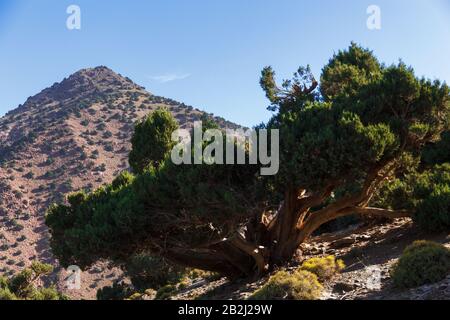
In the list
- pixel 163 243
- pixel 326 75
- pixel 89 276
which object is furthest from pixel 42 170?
pixel 163 243

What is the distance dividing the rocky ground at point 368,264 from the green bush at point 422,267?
28 centimetres

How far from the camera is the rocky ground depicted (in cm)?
900

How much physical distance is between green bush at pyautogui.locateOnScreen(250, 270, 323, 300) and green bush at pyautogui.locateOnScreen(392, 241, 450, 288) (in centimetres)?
173

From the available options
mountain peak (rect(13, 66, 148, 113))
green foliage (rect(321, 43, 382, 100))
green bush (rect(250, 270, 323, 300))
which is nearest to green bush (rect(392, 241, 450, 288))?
green bush (rect(250, 270, 323, 300))

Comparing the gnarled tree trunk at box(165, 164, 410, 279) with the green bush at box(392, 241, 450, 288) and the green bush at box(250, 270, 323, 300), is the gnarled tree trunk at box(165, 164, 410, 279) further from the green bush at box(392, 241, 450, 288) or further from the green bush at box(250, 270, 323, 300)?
the green bush at box(392, 241, 450, 288)

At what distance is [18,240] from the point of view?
5484cm

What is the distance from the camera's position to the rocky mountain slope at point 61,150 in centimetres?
5381

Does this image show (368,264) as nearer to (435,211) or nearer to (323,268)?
(323,268)

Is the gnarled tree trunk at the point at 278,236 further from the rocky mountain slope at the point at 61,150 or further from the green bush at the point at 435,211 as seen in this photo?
the rocky mountain slope at the point at 61,150

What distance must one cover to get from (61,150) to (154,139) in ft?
188

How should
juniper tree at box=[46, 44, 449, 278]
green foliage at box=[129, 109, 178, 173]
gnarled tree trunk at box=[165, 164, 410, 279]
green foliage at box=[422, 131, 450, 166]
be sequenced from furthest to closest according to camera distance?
green foliage at box=[129, 109, 178, 173]
green foliage at box=[422, 131, 450, 166]
gnarled tree trunk at box=[165, 164, 410, 279]
juniper tree at box=[46, 44, 449, 278]

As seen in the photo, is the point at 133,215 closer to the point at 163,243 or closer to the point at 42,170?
the point at 163,243

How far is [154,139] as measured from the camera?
2027cm

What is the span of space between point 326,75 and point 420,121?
40.0 ft
